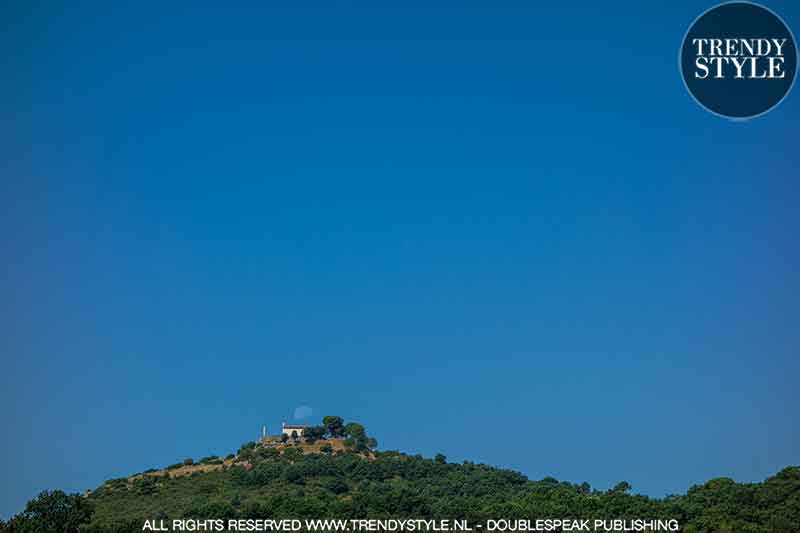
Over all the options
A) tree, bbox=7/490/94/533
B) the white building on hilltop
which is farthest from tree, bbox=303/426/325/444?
tree, bbox=7/490/94/533

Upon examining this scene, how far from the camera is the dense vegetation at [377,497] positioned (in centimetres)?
7994

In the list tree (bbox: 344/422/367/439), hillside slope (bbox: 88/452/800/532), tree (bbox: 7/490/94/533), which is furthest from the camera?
tree (bbox: 344/422/367/439)

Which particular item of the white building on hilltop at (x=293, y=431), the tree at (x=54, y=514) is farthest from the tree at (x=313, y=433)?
the tree at (x=54, y=514)

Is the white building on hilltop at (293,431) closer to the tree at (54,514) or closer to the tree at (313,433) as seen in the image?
the tree at (313,433)

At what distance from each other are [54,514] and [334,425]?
201 ft

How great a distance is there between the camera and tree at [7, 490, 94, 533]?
73.6 metres

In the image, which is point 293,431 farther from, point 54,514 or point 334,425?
point 54,514

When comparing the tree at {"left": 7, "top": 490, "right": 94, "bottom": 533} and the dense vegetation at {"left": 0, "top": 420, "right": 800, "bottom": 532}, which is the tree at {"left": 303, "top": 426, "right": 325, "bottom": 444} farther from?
the tree at {"left": 7, "top": 490, "right": 94, "bottom": 533}

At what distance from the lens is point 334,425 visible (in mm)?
135250

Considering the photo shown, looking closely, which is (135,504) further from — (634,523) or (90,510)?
(634,523)

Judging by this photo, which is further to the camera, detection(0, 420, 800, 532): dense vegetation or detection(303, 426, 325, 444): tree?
detection(303, 426, 325, 444): tree

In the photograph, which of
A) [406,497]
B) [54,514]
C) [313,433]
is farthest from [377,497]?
[313,433]

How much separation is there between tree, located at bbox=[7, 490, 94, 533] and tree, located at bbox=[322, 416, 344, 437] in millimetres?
57423

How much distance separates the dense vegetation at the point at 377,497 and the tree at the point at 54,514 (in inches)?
3.2
